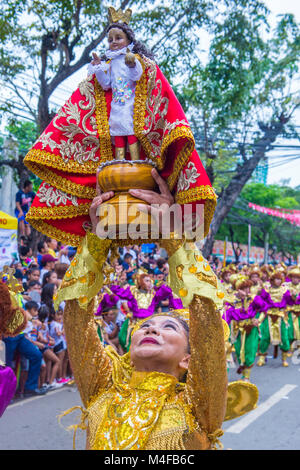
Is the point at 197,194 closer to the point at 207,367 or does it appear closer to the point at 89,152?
the point at 89,152

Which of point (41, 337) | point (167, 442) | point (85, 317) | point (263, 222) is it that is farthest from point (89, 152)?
point (263, 222)

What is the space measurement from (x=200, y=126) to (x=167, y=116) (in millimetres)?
10899

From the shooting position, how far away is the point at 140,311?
7688 millimetres

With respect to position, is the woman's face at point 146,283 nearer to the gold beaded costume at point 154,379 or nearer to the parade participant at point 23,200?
the parade participant at point 23,200

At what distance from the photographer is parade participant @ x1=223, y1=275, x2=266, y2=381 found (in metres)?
8.30

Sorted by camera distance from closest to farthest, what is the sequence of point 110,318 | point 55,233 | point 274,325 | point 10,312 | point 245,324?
point 55,233 → point 10,312 → point 110,318 → point 245,324 → point 274,325

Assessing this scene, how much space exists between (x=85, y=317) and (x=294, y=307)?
894cm

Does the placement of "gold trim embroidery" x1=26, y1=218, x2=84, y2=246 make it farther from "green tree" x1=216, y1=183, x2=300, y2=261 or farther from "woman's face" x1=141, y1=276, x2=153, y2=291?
"green tree" x1=216, y1=183, x2=300, y2=261

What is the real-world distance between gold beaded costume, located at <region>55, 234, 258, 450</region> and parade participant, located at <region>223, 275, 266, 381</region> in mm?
5978

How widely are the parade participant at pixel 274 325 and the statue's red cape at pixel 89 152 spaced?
7852 mm

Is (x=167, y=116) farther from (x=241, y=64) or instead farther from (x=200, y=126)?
(x=200, y=126)

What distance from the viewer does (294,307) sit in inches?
416

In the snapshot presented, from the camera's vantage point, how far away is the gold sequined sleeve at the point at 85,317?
2.24 meters

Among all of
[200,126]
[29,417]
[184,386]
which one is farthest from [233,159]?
[184,386]
